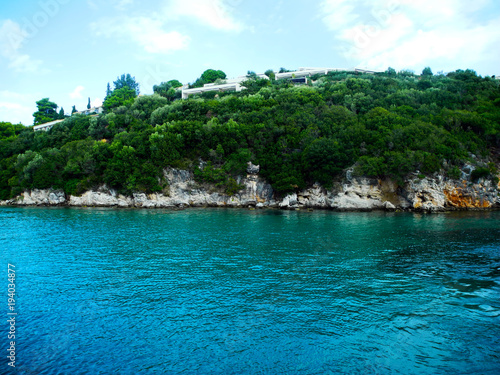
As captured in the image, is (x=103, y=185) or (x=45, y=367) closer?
(x=45, y=367)

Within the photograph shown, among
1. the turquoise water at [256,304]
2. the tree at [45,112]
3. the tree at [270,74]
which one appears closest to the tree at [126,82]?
the tree at [45,112]

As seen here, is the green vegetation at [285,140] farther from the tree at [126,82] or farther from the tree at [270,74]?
the tree at [126,82]

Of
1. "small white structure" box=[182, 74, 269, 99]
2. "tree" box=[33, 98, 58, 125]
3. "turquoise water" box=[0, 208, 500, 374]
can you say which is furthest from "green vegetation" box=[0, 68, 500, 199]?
"tree" box=[33, 98, 58, 125]

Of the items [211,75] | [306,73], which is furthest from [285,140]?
[211,75]

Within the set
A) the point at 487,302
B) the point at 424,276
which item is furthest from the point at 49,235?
the point at 487,302

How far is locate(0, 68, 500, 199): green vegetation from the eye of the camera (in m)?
50.1

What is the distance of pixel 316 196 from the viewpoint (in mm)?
51500

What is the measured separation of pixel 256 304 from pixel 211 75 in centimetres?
10552

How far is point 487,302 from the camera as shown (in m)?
14.5

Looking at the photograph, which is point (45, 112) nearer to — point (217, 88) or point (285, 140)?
point (217, 88)

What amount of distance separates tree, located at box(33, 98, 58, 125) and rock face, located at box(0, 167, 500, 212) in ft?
186

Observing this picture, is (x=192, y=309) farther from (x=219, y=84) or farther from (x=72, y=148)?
(x=219, y=84)

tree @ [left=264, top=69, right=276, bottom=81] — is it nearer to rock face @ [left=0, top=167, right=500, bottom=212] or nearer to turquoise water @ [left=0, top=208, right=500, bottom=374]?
rock face @ [left=0, top=167, right=500, bottom=212]

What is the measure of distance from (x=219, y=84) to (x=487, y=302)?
92823 millimetres
